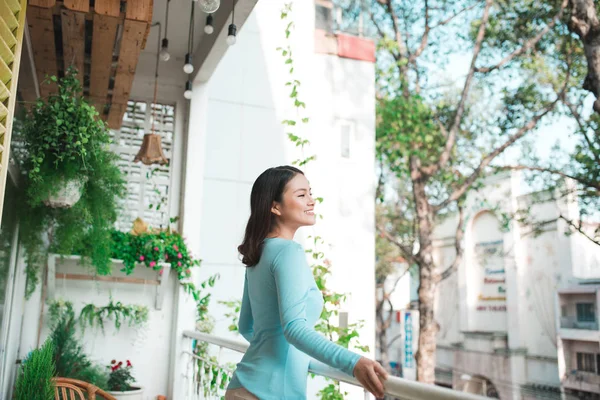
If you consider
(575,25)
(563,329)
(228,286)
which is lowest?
(563,329)

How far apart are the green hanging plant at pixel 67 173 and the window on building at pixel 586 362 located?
12.4 m

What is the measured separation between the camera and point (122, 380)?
3539 millimetres

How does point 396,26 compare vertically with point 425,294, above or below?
above

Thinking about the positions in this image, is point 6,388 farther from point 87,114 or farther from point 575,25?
point 575,25

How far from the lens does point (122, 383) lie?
352cm

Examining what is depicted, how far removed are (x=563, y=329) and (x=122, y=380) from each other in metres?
12.3

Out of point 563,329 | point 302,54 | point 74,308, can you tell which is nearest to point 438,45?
point 302,54

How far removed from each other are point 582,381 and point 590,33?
31.6 feet

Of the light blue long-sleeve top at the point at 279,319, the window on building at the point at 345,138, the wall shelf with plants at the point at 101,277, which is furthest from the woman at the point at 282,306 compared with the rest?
the window on building at the point at 345,138

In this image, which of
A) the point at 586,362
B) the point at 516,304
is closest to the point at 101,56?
the point at 586,362

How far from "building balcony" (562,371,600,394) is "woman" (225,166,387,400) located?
508 inches

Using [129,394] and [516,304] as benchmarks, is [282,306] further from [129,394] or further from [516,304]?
[516,304]

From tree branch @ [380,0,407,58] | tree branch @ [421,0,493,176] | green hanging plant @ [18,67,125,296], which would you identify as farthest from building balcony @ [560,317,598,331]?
green hanging plant @ [18,67,125,296]

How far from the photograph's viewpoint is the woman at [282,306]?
1.03 meters
